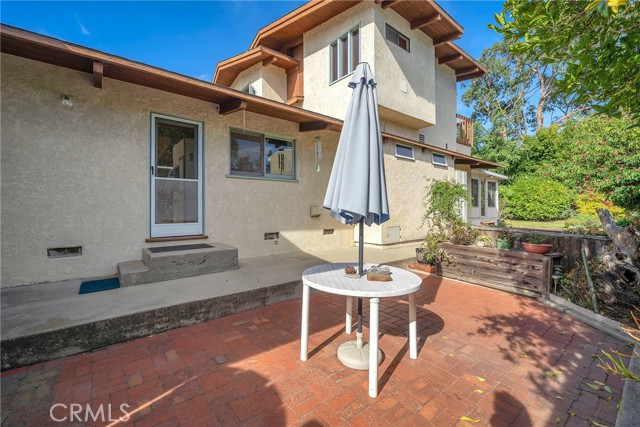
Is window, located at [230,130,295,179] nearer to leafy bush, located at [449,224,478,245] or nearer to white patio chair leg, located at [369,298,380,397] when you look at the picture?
leafy bush, located at [449,224,478,245]

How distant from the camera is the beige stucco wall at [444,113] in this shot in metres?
12.8

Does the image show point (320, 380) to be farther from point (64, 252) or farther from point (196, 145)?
point (196, 145)

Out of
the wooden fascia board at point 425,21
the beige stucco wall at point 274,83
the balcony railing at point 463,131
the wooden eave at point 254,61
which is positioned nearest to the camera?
the wooden fascia board at point 425,21

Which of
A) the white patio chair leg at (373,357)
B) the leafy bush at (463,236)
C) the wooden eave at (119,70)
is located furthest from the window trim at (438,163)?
the white patio chair leg at (373,357)

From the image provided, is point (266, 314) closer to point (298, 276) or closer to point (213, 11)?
point (298, 276)

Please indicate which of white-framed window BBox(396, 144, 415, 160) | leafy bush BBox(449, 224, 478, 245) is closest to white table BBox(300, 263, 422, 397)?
leafy bush BBox(449, 224, 478, 245)

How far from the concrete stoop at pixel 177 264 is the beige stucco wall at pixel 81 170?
77cm

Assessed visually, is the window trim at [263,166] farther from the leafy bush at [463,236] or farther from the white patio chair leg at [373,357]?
the white patio chair leg at [373,357]

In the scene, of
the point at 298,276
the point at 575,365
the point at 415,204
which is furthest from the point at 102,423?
the point at 415,204

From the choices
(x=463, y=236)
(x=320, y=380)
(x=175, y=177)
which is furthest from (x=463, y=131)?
(x=320, y=380)

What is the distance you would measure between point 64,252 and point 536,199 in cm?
2187

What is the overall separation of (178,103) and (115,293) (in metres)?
3.86

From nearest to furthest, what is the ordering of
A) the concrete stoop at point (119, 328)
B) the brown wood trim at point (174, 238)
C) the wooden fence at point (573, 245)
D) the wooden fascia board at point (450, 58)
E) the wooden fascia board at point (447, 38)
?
the concrete stoop at point (119, 328) → the wooden fence at point (573, 245) → the brown wood trim at point (174, 238) → the wooden fascia board at point (447, 38) → the wooden fascia board at point (450, 58)

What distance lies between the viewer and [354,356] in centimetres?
290
